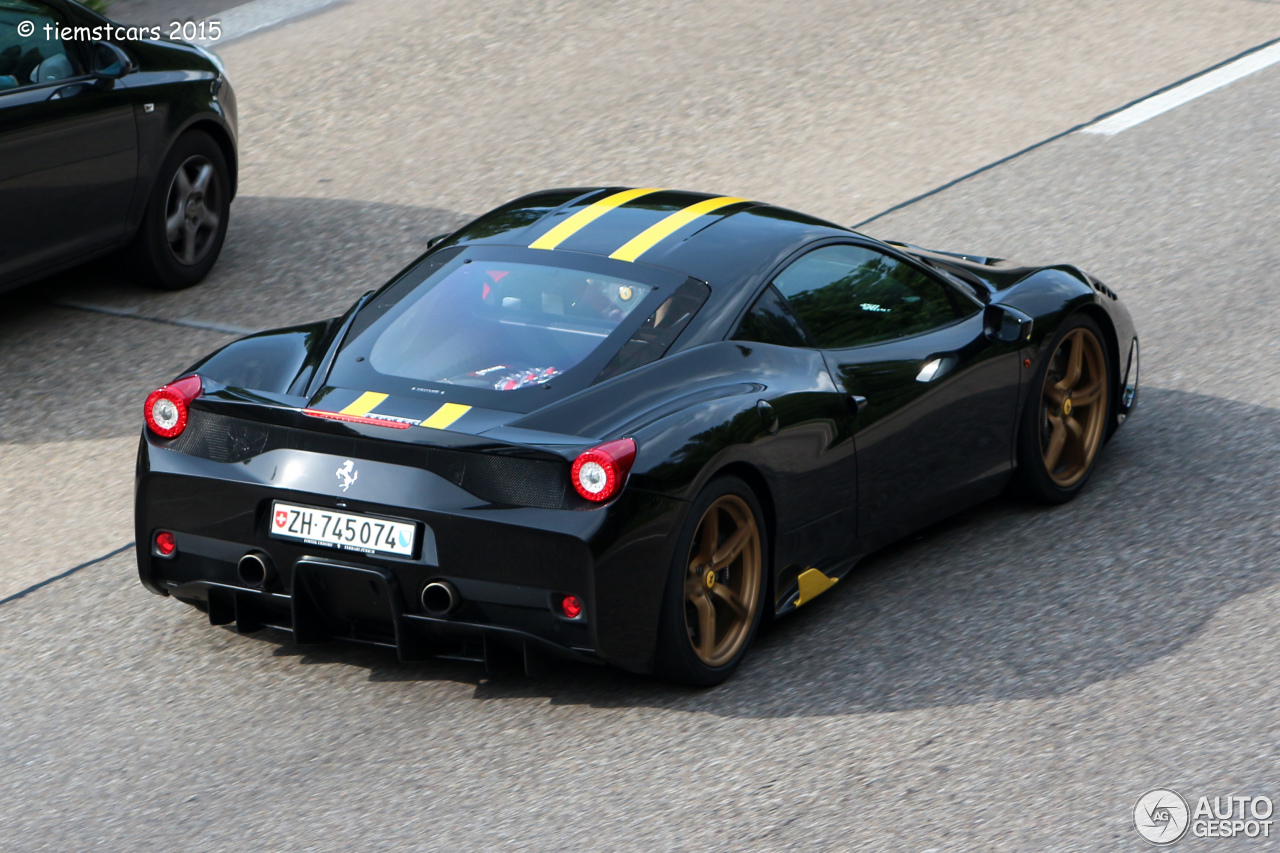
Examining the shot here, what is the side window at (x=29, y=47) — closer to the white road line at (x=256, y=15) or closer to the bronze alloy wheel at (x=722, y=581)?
the bronze alloy wheel at (x=722, y=581)

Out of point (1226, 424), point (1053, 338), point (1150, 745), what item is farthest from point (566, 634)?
point (1226, 424)

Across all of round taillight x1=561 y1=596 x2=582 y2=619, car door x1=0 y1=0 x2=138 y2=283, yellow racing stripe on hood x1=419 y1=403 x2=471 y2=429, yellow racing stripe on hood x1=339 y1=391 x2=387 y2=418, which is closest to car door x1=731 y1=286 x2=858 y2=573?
round taillight x1=561 y1=596 x2=582 y2=619

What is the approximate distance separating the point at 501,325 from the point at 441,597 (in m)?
0.94

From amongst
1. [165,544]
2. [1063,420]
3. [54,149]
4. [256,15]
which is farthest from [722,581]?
[256,15]

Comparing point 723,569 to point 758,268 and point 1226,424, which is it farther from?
point 1226,424

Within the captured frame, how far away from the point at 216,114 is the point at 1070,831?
21.0 ft

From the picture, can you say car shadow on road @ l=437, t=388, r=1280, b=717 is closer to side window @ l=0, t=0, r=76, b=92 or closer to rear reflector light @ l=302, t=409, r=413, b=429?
rear reflector light @ l=302, t=409, r=413, b=429

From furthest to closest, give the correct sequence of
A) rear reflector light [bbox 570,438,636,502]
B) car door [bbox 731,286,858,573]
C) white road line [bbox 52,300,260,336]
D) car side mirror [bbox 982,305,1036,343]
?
1. white road line [bbox 52,300,260,336]
2. car side mirror [bbox 982,305,1036,343]
3. car door [bbox 731,286,858,573]
4. rear reflector light [bbox 570,438,636,502]

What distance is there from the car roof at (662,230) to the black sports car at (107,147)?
302cm

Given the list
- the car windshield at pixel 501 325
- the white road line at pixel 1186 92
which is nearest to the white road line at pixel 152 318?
the car windshield at pixel 501 325

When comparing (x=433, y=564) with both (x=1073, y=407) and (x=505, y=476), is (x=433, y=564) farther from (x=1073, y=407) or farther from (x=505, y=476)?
(x=1073, y=407)

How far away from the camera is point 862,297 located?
5.86 metres

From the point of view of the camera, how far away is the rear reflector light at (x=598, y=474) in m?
4.62

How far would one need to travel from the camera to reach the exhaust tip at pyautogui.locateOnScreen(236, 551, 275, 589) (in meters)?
4.88
